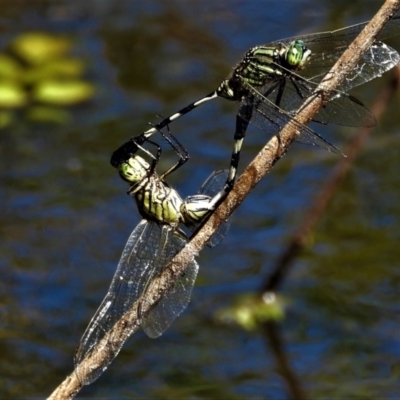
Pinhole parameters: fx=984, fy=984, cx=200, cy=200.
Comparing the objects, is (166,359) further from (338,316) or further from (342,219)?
(342,219)

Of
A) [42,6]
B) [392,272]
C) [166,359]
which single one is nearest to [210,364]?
[166,359]

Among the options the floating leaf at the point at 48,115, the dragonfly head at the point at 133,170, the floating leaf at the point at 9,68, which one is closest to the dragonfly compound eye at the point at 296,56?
the dragonfly head at the point at 133,170

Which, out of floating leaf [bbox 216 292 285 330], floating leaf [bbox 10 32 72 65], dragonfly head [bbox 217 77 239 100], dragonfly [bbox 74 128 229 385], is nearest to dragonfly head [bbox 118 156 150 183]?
dragonfly [bbox 74 128 229 385]

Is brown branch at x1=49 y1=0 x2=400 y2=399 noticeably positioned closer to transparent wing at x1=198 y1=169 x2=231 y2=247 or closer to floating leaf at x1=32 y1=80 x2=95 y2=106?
transparent wing at x1=198 y1=169 x2=231 y2=247

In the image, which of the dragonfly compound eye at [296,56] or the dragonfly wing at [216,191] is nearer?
the dragonfly wing at [216,191]

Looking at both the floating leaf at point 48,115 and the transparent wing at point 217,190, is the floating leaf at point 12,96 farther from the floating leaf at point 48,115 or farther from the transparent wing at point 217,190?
the transparent wing at point 217,190

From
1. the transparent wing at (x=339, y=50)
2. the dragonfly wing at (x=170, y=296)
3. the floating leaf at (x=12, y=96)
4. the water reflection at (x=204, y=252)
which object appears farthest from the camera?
the floating leaf at (x=12, y=96)
